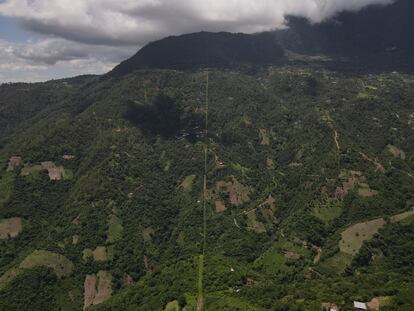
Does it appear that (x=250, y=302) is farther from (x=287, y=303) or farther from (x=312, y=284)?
(x=312, y=284)

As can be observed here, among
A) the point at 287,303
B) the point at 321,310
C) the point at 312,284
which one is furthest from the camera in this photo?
the point at 312,284

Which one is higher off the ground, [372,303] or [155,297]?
[372,303]

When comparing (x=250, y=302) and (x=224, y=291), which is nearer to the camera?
(x=250, y=302)

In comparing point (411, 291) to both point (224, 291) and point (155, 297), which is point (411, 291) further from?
point (155, 297)

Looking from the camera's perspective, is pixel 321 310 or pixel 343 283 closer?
pixel 321 310

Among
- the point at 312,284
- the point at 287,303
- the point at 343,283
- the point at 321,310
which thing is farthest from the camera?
the point at 312,284

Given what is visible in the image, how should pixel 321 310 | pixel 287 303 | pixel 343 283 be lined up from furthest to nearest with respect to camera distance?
pixel 343 283 < pixel 287 303 < pixel 321 310

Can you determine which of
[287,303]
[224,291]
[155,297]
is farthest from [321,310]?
[155,297]

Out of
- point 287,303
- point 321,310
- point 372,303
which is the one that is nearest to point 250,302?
point 287,303

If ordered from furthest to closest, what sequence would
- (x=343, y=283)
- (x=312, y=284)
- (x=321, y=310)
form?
(x=312, y=284) < (x=343, y=283) < (x=321, y=310)
